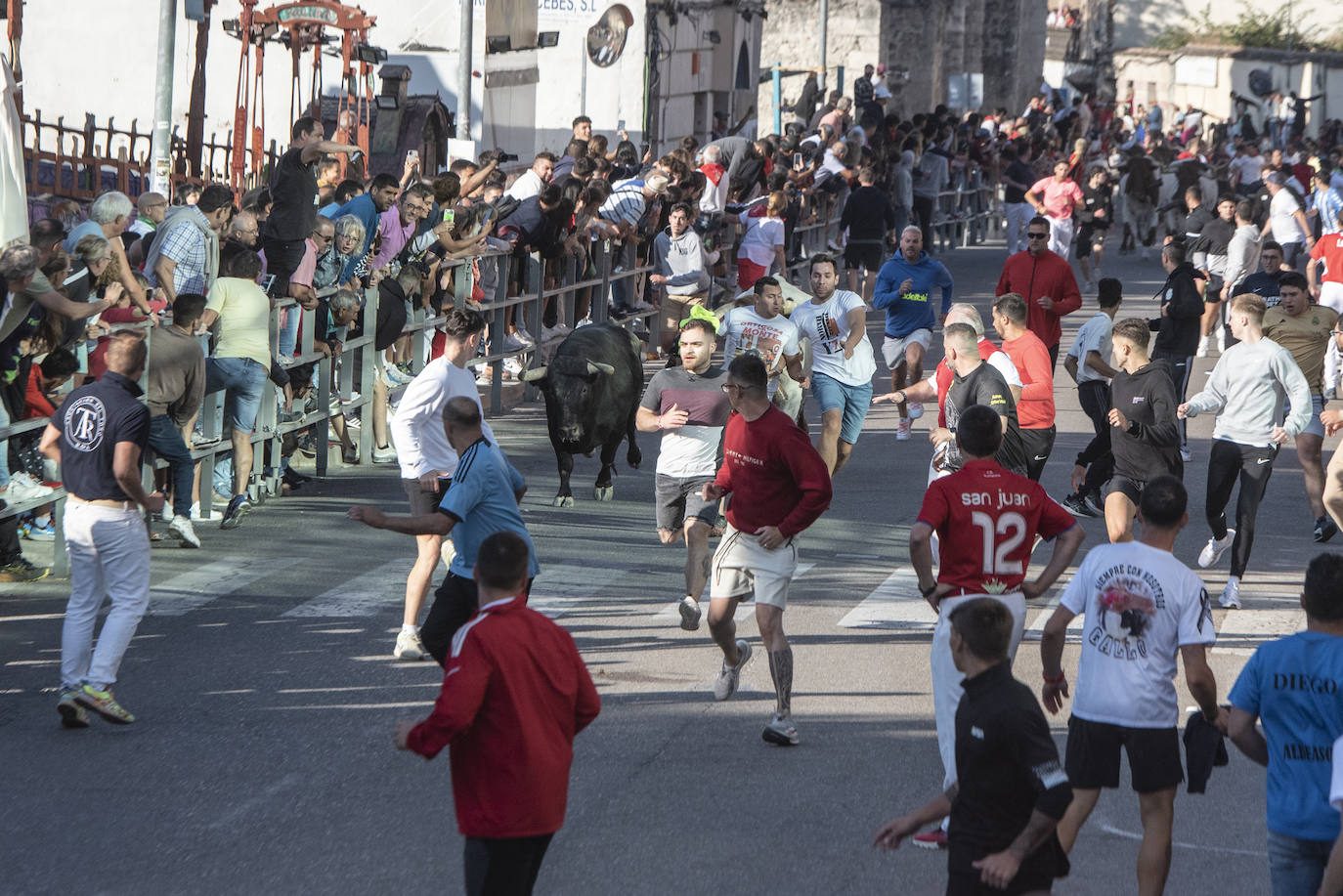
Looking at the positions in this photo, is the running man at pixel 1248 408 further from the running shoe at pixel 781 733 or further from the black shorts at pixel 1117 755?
the black shorts at pixel 1117 755

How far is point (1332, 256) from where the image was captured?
19.6 meters

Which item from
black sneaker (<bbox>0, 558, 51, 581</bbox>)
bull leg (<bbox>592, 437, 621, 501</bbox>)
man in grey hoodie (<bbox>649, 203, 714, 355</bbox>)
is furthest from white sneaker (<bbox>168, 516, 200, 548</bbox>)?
man in grey hoodie (<bbox>649, 203, 714, 355</bbox>)

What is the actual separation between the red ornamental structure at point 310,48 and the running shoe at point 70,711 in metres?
16.2

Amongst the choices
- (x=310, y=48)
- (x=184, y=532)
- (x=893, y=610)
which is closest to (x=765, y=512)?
(x=893, y=610)

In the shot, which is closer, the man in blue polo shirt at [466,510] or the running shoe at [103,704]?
the man in blue polo shirt at [466,510]

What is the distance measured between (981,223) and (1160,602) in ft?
113

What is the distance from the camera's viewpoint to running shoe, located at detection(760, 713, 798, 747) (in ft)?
27.9

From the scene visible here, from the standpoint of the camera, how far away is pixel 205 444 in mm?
12789

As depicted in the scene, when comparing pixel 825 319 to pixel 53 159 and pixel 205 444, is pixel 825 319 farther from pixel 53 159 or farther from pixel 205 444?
pixel 53 159

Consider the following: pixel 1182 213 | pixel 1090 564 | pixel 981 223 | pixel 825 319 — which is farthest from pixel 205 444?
pixel 981 223

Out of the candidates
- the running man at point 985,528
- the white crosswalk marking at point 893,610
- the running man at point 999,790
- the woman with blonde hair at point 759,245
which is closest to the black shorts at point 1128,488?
the white crosswalk marking at point 893,610

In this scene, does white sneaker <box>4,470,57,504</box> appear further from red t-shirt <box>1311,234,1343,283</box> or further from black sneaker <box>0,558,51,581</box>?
red t-shirt <box>1311,234,1343,283</box>

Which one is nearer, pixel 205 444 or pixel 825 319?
pixel 205 444

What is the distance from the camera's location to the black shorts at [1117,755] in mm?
6555
